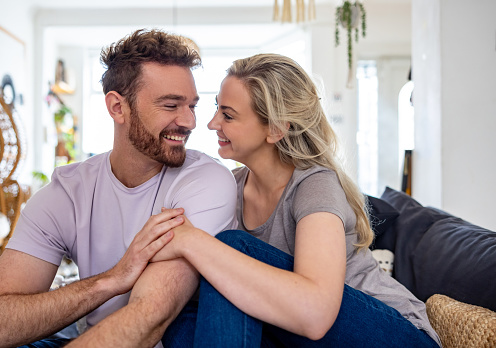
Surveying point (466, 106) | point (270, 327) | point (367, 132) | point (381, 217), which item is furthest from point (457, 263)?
point (367, 132)

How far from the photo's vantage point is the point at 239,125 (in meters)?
1.65

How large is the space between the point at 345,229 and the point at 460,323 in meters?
0.38

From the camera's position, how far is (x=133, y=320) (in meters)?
1.15

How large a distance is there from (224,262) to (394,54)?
656 cm

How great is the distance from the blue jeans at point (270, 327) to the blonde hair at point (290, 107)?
315 millimetres

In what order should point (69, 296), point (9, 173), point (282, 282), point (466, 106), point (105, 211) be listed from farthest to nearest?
point (9, 173)
point (466, 106)
point (105, 211)
point (69, 296)
point (282, 282)

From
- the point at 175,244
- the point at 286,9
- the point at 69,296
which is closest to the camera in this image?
the point at 175,244

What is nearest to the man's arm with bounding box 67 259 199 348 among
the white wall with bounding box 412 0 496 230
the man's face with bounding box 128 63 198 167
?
the man's face with bounding box 128 63 198 167

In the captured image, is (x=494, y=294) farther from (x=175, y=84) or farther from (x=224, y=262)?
(x=175, y=84)

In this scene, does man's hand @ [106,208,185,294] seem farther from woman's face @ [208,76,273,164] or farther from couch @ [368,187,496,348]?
couch @ [368,187,496,348]

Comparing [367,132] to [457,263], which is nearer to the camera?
[457,263]

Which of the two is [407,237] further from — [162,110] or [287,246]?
[162,110]

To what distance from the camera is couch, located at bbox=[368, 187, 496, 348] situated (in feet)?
4.17

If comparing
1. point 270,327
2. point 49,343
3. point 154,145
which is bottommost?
point 49,343
